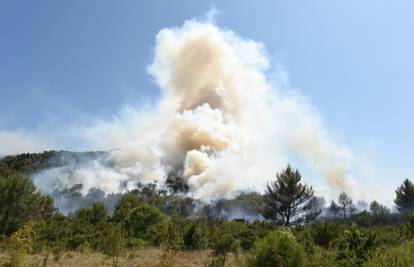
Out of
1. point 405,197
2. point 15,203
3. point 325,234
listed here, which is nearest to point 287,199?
point 325,234

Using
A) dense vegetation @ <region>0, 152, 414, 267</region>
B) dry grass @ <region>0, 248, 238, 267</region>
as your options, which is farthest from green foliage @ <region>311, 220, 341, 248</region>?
dry grass @ <region>0, 248, 238, 267</region>

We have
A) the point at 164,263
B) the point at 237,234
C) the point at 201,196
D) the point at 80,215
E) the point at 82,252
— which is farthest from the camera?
the point at 201,196

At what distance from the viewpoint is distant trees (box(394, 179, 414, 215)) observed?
5605 centimetres

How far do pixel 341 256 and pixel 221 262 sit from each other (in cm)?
541

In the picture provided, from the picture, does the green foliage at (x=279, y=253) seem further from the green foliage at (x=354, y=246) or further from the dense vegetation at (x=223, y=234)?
the green foliage at (x=354, y=246)

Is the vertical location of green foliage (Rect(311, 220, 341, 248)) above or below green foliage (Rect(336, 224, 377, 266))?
above

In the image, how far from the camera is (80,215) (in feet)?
121

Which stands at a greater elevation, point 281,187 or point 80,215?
point 281,187

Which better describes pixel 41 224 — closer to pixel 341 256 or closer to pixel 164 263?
pixel 164 263

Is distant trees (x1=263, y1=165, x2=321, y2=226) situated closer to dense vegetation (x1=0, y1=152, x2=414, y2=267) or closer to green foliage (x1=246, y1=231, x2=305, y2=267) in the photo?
dense vegetation (x1=0, y1=152, x2=414, y2=267)

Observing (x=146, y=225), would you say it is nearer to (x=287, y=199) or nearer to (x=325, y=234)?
(x=325, y=234)

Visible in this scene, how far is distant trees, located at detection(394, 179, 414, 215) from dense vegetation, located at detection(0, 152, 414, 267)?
9cm

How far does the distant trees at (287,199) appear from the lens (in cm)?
3662

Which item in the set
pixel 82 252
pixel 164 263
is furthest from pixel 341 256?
pixel 82 252
